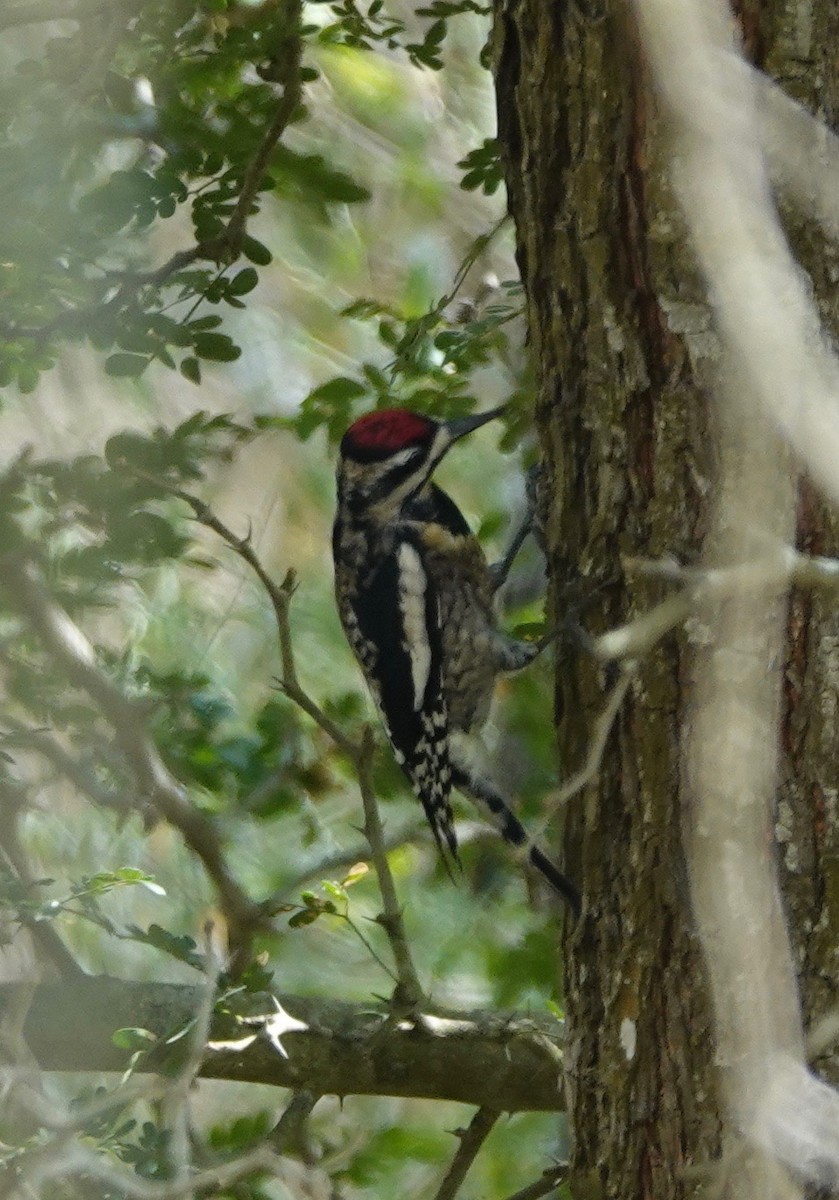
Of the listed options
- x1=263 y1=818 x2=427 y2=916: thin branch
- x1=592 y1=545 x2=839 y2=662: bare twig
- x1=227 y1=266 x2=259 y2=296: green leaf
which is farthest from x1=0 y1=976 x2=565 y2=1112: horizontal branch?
x1=592 y1=545 x2=839 y2=662: bare twig

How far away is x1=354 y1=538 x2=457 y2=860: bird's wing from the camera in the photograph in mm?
3129

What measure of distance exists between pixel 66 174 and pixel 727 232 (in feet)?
4.63

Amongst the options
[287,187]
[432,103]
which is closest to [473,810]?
[287,187]

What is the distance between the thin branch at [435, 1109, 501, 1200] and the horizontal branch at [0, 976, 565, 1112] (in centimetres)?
5

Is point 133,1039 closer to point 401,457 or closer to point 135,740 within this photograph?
point 135,740

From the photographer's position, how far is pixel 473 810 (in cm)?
367

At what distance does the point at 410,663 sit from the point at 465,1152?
3.15 ft

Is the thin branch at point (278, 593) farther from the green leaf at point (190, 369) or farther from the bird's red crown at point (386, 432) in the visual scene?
the bird's red crown at point (386, 432)

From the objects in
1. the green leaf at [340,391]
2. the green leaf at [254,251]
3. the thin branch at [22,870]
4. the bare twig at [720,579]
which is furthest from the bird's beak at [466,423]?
the bare twig at [720,579]

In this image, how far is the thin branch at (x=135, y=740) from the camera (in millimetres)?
3000

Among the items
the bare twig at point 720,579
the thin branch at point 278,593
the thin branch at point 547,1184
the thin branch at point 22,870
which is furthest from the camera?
the thin branch at point 22,870

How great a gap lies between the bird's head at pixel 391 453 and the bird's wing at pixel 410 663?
0.37ft

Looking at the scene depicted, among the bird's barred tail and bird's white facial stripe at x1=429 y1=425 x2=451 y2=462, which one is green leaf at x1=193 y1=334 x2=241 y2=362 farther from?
the bird's barred tail

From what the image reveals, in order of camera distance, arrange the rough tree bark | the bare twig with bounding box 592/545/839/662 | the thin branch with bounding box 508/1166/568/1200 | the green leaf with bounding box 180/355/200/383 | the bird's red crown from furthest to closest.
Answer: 1. the bird's red crown
2. the green leaf with bounding box 180/355/200/383
3. the thin branch with bounding box 508/1166/568/1200
4. the rough tree bark
5. the bare twig with bounding box 592/545/839/662
